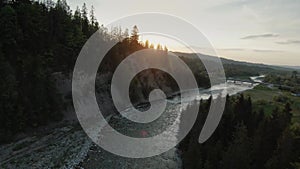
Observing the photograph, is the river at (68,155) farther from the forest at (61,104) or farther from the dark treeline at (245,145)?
the dark treeline at (245,145)

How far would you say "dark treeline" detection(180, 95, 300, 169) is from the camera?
53.4 ft

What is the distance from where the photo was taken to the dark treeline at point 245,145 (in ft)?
53.4

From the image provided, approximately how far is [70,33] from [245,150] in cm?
4169

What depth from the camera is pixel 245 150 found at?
16406mm

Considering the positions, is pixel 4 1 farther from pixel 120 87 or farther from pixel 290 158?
pixel 290 158

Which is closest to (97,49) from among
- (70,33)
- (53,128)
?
(70,33)

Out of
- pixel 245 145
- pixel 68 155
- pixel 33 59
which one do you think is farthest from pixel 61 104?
pixel 245 145

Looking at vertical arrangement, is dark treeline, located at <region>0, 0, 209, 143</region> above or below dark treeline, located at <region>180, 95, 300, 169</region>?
above

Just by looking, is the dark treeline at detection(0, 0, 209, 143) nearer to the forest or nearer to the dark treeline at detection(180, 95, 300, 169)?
the forest

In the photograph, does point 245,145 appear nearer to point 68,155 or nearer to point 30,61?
point 68,155

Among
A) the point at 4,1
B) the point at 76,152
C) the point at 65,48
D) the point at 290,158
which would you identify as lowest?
the point at 76,152

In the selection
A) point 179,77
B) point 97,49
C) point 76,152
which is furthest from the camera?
point 179,77

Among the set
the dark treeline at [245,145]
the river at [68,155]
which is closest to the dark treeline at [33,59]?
the river at [68,155]

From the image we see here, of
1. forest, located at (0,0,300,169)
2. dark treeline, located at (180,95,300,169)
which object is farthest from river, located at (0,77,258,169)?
dark treeline, located at (180,95,300,169)
